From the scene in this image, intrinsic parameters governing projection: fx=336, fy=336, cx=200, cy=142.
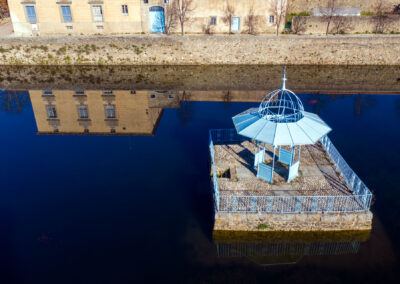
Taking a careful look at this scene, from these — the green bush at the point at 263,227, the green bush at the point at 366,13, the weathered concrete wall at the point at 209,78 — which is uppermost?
the green bush at the point at 366,13

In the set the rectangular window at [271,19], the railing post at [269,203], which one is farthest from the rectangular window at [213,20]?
the railing post at [269,203]

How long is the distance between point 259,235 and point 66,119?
719 inches

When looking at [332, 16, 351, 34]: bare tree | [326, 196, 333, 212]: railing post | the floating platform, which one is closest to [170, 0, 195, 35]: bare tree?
[332, 16, 351, 34]: bare tree

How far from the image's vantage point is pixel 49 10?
1671 inches

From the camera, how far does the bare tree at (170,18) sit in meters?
42.2

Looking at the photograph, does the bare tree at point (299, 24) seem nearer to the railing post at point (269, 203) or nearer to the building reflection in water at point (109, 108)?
the building reflection in water at point (109, 108)

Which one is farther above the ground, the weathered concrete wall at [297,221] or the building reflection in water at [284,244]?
the weathered concrete wall at [297,221]

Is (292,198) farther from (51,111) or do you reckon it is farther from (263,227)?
(51,111)

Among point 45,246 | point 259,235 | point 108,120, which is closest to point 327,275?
point 259,235

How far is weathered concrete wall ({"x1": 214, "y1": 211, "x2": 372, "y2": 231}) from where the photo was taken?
14234 millimetres

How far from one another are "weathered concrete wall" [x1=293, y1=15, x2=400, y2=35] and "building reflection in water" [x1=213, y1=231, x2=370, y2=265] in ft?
118

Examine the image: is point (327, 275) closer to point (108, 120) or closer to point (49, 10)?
point (108, 120)

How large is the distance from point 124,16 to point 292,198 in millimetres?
36165

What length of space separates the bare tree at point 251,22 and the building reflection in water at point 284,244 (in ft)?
114
